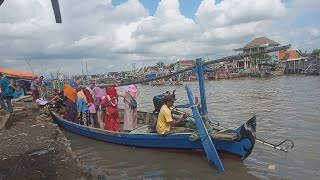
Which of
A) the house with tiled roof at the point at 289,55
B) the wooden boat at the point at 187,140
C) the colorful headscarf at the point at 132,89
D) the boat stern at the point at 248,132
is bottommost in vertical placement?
the wooden boat at the point at 187,140

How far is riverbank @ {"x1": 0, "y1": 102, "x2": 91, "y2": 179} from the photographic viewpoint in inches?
213

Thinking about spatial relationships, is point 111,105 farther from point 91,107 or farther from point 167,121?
point 167,121

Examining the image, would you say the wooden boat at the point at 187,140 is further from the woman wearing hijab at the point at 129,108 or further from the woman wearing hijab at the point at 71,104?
the woman wearing hijab at the point at 71,104

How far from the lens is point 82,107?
37.3 feet

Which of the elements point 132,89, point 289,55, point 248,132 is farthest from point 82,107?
point 289,55

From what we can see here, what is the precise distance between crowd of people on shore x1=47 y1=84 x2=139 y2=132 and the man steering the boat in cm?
188

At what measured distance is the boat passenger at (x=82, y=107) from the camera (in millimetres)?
11336

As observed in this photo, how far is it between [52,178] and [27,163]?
971 millimetres

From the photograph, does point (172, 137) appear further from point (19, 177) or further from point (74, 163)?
point (19, 177)

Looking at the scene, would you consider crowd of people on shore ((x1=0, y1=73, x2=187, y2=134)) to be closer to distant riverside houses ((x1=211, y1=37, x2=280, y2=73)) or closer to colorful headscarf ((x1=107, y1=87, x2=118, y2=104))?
colorful headscarf ((x1=107, y1=87, x2=118, y2=104))

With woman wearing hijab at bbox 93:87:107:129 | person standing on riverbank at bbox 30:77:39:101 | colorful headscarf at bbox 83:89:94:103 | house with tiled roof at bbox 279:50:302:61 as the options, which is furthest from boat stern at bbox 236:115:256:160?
house with tiled roof at bbox 279:50:302:61

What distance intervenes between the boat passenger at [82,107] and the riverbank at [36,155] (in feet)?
4.96

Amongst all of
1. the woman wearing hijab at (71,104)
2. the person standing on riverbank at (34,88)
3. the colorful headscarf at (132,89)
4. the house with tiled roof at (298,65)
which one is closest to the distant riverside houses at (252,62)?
the house with tiled roof at (298,65)

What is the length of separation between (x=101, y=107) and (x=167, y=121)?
11.0ft
